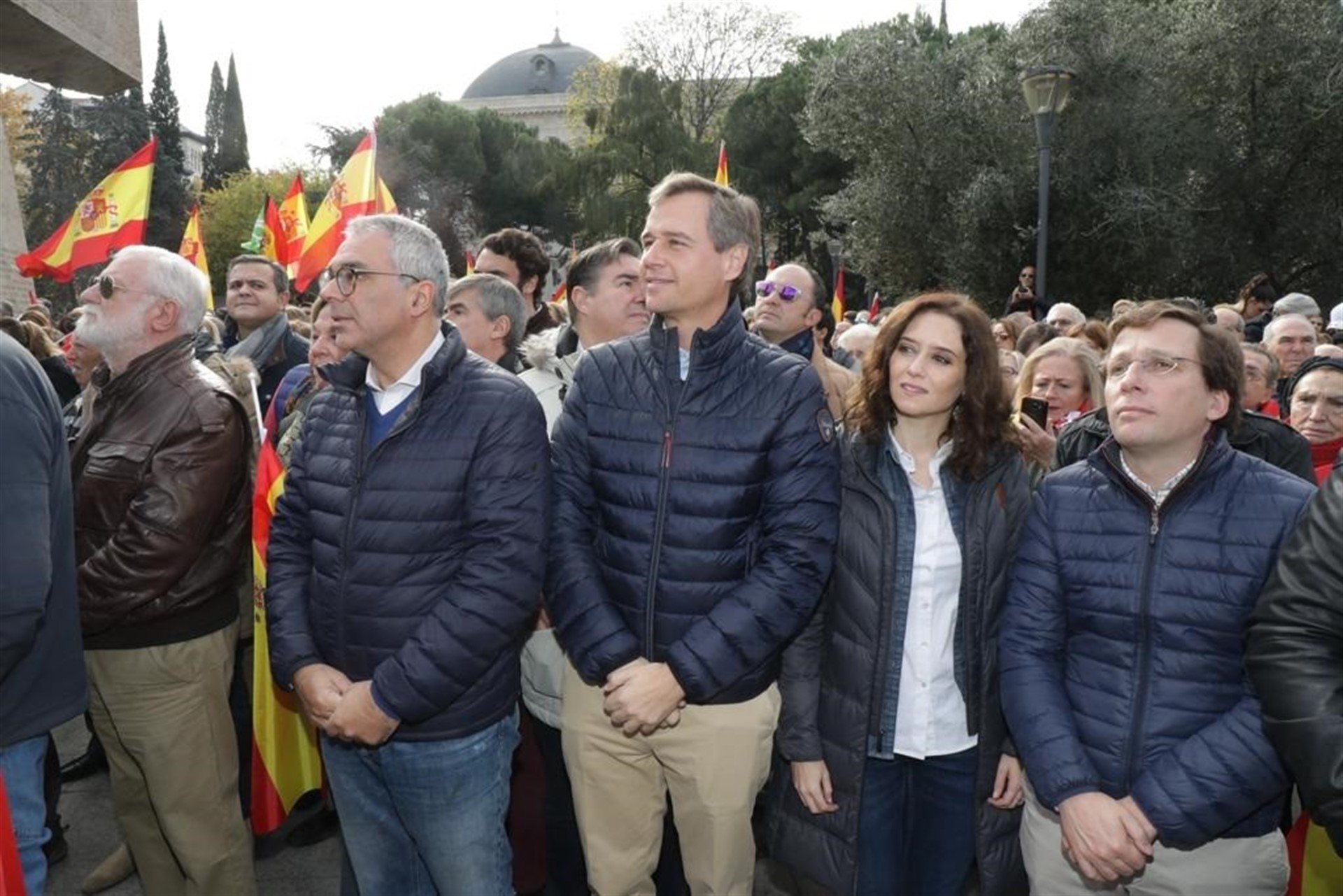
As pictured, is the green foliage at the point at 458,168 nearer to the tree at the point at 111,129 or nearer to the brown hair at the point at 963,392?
the tree at the point at 111,129

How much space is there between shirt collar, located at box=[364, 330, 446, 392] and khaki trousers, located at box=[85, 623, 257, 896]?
105 centimetres

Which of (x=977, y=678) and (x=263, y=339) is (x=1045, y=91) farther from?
(x=977, y=678)

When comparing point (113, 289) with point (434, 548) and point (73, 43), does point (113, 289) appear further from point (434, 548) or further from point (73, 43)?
point (73, 43)

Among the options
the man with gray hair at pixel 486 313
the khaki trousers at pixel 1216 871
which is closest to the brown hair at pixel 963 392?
the khaki trousers at pixel 1216 871

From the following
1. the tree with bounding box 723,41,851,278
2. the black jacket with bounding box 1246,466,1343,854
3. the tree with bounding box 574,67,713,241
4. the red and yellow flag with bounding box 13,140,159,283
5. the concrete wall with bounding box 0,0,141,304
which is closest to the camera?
the black jacket with bounding box 1246,466,1343,854

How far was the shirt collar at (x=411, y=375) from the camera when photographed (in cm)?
276

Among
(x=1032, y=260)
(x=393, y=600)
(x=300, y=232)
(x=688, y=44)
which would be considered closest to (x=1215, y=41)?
(x=1032, y=260)

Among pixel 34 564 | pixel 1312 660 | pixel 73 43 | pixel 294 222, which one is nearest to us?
pixel 1312 660

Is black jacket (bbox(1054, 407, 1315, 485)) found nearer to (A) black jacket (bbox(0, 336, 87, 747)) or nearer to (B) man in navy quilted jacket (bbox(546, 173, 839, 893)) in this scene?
(B) man in navy quilted jacket (bbox(546, 173, 839, 893))

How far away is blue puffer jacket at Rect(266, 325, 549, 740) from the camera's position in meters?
2.51

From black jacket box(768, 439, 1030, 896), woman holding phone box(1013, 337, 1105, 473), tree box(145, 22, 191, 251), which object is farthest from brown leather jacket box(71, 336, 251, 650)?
tree box(145, 22, 191, 251)

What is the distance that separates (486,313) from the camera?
3.97 m

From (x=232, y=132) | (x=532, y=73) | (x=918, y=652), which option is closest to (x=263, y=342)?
(x=918, y=652)

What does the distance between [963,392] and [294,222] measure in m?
7.56
